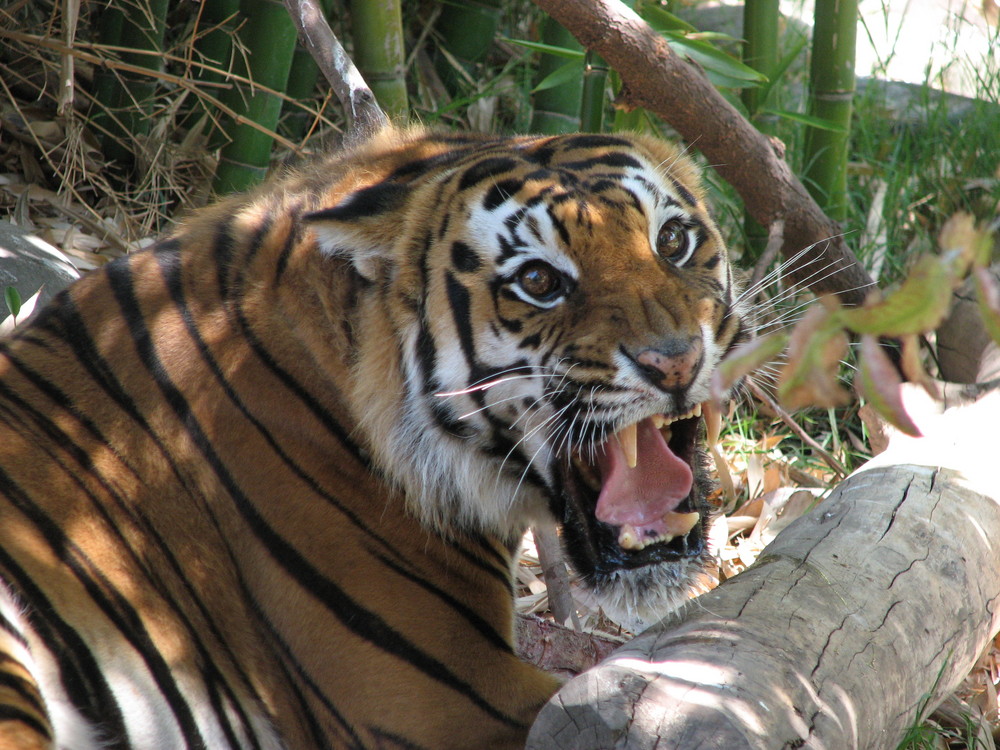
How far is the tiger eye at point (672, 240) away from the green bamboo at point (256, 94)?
7.11ft

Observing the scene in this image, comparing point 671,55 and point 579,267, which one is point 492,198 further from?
point 671,55

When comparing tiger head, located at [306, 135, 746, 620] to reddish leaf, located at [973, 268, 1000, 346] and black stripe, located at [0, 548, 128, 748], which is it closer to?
black stripe, located at [0, 548, 128, 748]

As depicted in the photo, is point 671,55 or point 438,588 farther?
point 671,55

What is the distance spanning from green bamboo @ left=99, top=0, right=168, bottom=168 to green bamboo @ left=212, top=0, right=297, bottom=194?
32 cm

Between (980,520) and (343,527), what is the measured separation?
1.40 m

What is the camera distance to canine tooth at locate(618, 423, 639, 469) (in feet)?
6.22

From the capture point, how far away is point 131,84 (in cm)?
418

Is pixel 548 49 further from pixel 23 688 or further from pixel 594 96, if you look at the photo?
pixel 23 688

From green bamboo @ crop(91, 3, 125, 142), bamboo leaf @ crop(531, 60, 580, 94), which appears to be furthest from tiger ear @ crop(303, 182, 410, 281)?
green bamboo @ crop(91, 3, 125, 142)

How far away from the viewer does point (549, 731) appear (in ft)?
4.97

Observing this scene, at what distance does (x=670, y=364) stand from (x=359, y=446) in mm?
617

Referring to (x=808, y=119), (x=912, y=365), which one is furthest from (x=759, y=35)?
(x=912, y=365)

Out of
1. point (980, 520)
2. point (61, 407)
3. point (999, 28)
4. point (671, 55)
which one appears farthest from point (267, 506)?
point (999, 28)

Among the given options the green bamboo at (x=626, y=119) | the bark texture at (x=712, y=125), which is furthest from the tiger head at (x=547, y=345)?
the green bamboo at (x=626, y=119)
